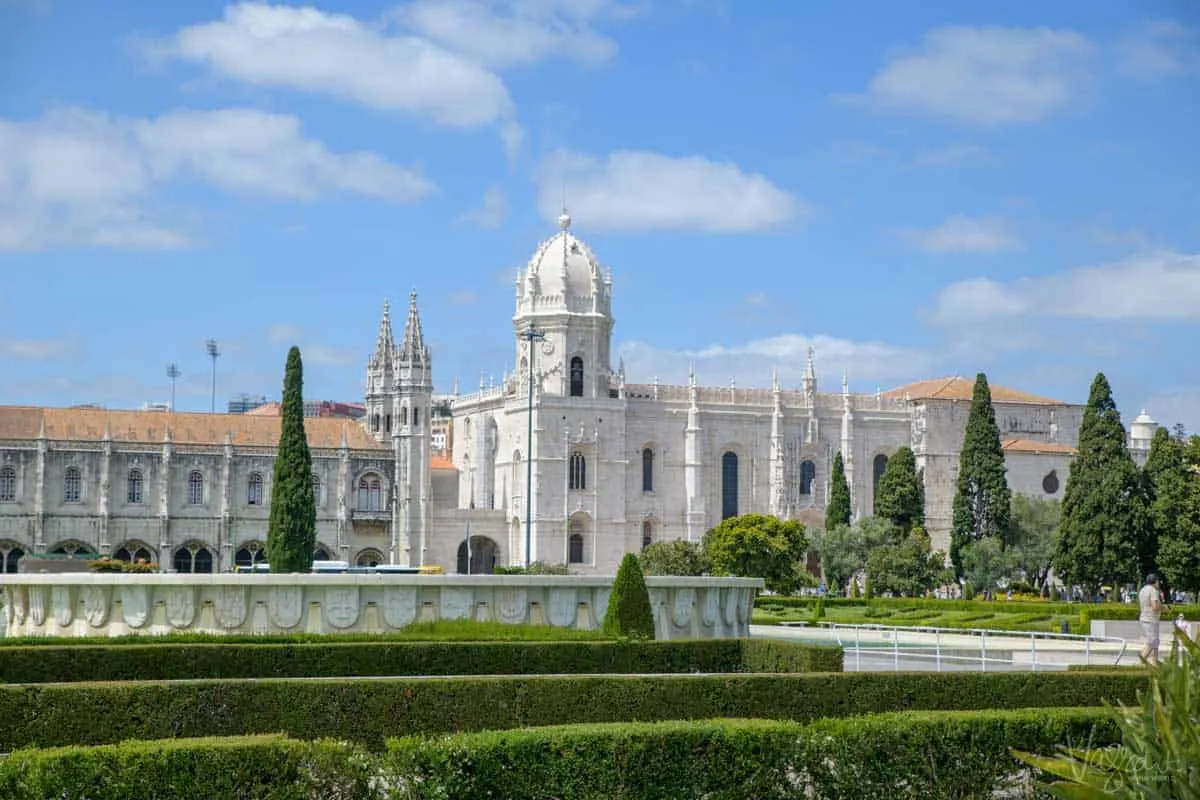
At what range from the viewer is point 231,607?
83.0 ft

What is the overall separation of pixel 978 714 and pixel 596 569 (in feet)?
237

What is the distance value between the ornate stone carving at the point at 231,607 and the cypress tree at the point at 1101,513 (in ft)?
128

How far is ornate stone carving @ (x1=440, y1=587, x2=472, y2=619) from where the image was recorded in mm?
25516

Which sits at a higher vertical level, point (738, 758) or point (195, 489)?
point (195, 489)

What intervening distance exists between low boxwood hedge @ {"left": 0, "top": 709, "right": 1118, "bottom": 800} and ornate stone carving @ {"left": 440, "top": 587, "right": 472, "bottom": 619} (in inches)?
498

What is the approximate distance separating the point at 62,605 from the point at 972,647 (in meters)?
19.1

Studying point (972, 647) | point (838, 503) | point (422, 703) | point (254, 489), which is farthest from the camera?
point (254, 489)

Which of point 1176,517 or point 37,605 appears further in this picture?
point 1176,517

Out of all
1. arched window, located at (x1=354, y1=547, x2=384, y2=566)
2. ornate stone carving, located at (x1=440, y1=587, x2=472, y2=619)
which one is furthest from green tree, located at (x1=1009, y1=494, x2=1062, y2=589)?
ornate stone carving, located at (x1=440, y1=587, x2=472, y2=619)

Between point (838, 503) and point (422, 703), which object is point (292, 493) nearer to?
point (838, 503)

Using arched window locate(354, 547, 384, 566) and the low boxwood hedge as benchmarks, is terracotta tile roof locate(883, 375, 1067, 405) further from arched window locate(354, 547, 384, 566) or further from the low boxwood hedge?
the low boxwood hedge

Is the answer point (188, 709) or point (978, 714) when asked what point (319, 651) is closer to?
point (188, 709)

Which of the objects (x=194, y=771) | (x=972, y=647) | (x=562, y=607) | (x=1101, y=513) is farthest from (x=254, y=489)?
(x=194, y=771)

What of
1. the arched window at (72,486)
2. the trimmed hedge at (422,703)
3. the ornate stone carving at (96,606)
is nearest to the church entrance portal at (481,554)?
the arched window at (72,486)
